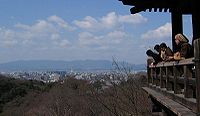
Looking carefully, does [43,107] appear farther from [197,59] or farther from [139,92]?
[197,59]

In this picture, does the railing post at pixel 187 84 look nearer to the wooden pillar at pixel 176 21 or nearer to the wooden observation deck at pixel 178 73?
the wooden observation deck at pixel 178 73

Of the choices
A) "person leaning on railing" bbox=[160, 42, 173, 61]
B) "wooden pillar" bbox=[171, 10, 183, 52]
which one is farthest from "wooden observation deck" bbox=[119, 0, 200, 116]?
"person leaning on railing" bbox=[160, 42, 173, 61]

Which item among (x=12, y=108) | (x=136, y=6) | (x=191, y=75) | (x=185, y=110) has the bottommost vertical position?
(x=12, y=108)

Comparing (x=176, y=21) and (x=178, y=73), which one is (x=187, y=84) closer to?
(x=178, y=73)

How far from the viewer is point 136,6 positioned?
11461mm

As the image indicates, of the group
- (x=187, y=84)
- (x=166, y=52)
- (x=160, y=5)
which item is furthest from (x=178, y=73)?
(x=160, y=5)

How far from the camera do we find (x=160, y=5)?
11.3 metres

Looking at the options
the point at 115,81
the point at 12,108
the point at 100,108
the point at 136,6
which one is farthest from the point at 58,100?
the point at 136,6

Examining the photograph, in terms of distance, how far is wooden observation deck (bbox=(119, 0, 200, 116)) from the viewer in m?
6.52

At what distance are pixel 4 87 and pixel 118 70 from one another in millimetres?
61358

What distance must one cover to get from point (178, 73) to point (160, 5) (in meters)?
3.61

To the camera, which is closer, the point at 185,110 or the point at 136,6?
the point at 185,110

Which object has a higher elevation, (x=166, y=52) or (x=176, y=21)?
(x=176, y=21)

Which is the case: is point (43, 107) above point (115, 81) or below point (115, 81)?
below
